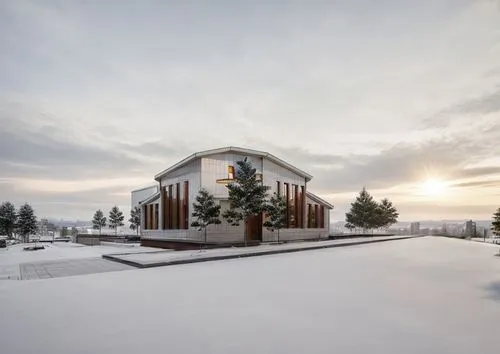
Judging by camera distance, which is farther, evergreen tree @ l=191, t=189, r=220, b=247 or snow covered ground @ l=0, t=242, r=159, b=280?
evergreen tree @ l=191, t=189, r=220, b=247

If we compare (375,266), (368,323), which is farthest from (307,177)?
(368,323)

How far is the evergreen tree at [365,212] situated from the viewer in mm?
51375

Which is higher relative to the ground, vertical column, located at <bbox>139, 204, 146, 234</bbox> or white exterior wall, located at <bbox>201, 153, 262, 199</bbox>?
white exterior wall, located at <bbox>201, 153, 262, 199</bbox>

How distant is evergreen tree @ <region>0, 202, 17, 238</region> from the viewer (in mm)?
58397

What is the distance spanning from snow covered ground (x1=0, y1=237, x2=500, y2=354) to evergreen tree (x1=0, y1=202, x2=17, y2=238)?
58.4 metres

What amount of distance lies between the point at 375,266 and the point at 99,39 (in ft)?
56.0

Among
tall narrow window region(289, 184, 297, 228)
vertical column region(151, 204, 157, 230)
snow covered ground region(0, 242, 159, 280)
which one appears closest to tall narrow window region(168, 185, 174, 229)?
snow covered ground region(0, 242, 159, 280)

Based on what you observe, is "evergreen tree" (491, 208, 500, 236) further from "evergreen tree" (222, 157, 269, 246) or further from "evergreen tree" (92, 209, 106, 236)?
"evergreen tree" (92, 209, 106, 236)

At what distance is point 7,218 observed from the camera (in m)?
59.4

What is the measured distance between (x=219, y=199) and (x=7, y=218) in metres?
51.9

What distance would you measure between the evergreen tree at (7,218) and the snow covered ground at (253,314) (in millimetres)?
58365

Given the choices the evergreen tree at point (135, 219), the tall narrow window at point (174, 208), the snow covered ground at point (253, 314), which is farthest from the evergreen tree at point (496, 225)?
the evergreen tree at point (135, 219)

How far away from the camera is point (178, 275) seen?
41.8 ft

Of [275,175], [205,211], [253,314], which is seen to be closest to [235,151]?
[275,175]
